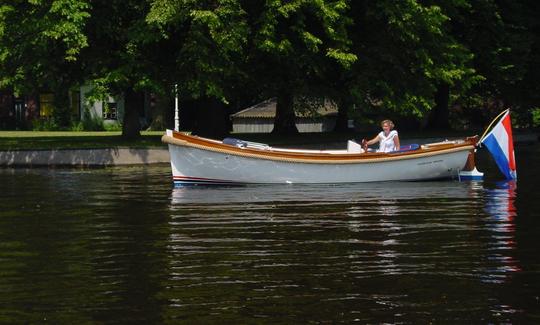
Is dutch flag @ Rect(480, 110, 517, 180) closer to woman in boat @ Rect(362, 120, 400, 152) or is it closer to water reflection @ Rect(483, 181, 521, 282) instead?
water reflection @ Rect(483, 181, 521, 282)

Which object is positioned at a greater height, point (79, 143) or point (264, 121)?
point (264, 121)

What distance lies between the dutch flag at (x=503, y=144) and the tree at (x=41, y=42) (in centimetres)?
1618

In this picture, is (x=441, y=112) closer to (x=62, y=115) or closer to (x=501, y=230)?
(x=62, y=115)

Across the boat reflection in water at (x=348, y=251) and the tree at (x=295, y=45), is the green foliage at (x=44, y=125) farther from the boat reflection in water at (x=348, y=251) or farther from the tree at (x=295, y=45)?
the boat reflection in water at (x=348, y=251)

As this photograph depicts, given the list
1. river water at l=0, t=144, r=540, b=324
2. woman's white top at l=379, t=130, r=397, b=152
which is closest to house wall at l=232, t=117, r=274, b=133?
woman's white top at l=379, t=130, r=397, b=152

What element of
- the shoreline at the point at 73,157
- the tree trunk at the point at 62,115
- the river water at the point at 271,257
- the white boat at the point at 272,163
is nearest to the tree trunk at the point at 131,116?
the shoreline at the point at 73,157

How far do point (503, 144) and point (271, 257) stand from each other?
60.0 ft

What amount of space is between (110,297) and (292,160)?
56.9 ft

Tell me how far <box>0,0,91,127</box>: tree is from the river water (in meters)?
15.4

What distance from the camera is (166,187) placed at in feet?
100

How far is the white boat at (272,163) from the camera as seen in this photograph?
97.6ft

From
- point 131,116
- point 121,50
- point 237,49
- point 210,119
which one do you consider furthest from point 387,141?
point 131,116

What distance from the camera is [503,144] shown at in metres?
33.0

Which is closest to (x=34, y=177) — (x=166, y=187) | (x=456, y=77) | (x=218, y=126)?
(x=166, y=187)
